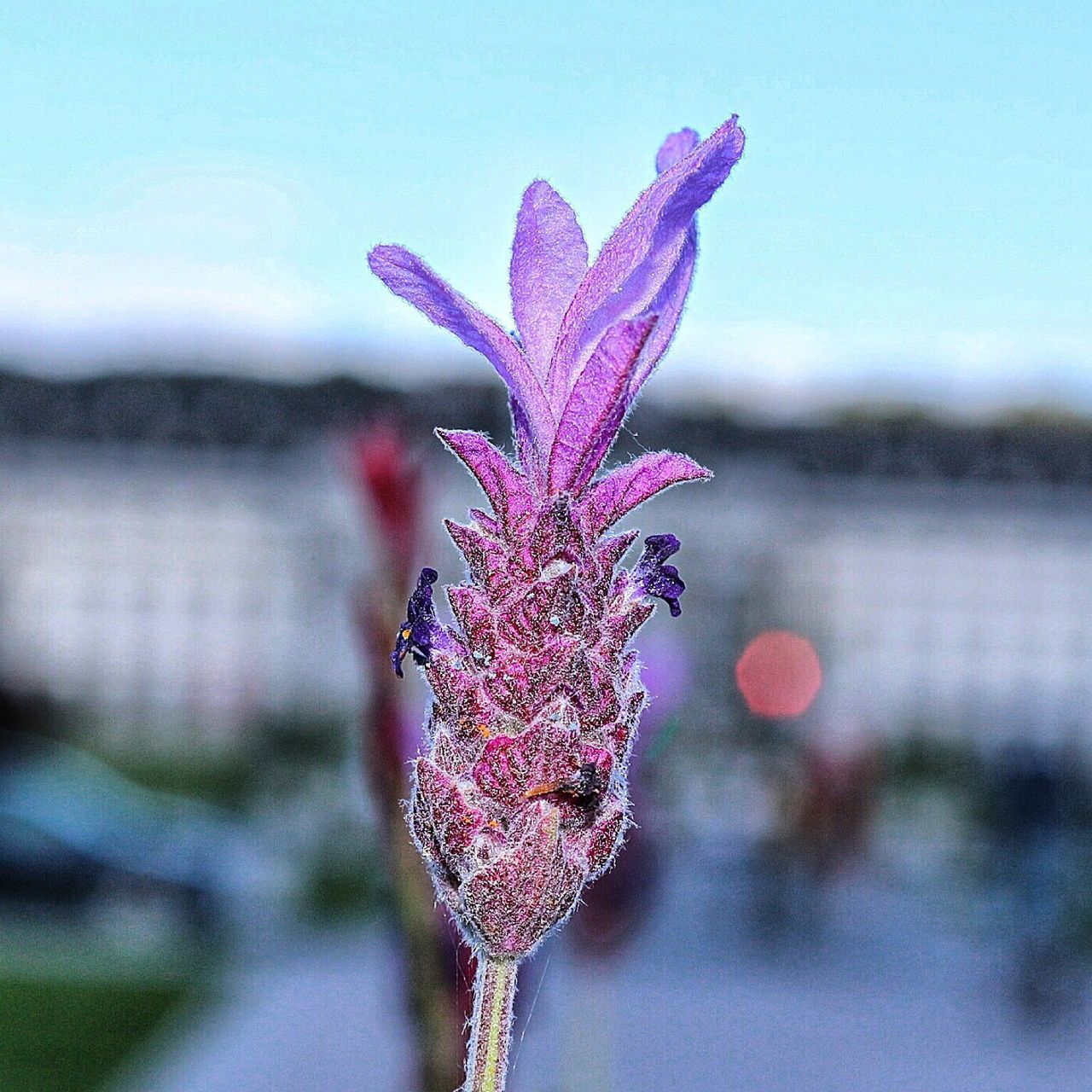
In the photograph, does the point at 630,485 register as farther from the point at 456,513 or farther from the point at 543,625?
the point at 456,513


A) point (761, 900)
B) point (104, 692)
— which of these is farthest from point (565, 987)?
point (104, 692)

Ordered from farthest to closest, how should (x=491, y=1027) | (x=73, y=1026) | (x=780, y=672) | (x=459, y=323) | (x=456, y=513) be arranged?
(x=780, y=672)
(x=456, y=513)
(x=73, y=1026)
(x=459, y=323)
(x=491, y=1027)

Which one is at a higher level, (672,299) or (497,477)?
(672,299)

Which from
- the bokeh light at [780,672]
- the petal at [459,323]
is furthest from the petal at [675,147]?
the bokeh light at [780,672]

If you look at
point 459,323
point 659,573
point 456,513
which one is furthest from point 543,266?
point 456,513

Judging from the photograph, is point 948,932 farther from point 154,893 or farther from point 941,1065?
point 154,893

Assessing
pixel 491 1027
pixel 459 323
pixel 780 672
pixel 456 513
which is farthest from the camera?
pixel 780 672
